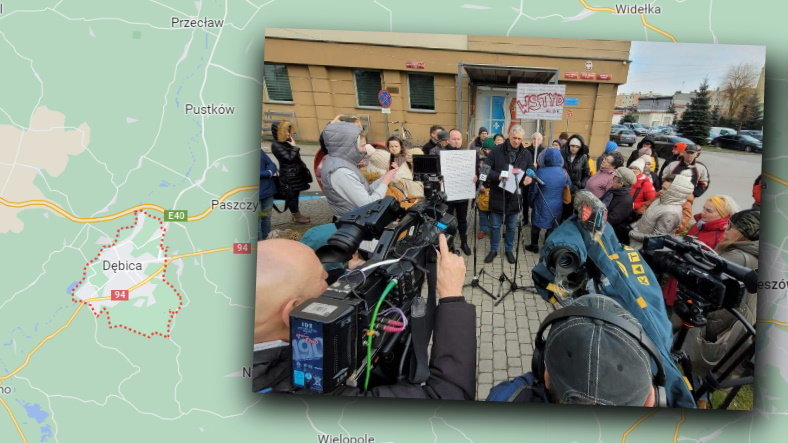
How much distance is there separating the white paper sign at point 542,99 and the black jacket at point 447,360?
2.42 ft

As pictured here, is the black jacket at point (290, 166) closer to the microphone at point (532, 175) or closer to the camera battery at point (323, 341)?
the camera battery at point (323, 341)

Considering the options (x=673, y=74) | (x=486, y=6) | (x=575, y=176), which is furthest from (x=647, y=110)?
(x=486, y=6)

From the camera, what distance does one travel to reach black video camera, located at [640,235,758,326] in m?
1.39

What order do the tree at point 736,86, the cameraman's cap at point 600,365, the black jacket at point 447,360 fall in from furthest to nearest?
1. the tree at point 736,86
2. the black jacket at point 447,360
3. the cameraman's cap at point 600,365

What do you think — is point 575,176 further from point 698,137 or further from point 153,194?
point 153,194

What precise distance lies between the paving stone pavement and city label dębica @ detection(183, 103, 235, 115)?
Answer: 18.1 inches

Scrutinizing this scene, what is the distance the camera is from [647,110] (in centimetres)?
147

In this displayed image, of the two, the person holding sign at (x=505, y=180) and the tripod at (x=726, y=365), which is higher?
the person holding sign at (x=505, y=180)

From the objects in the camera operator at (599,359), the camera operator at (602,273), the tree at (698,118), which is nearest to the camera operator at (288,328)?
the camera operator at (599,359)

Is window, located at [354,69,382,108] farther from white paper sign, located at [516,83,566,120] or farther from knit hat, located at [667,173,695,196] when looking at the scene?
knit hat, located at [667,173,695,196]

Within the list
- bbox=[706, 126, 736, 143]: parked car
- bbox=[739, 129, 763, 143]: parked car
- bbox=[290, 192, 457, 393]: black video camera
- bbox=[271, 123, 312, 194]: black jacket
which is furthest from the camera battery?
bbox=[739, 129, 763, 143]: parked car

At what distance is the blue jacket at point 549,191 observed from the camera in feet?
5.50

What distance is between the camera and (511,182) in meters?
1.97

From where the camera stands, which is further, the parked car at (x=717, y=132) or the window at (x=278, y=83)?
the window at (x=278, y=83)
